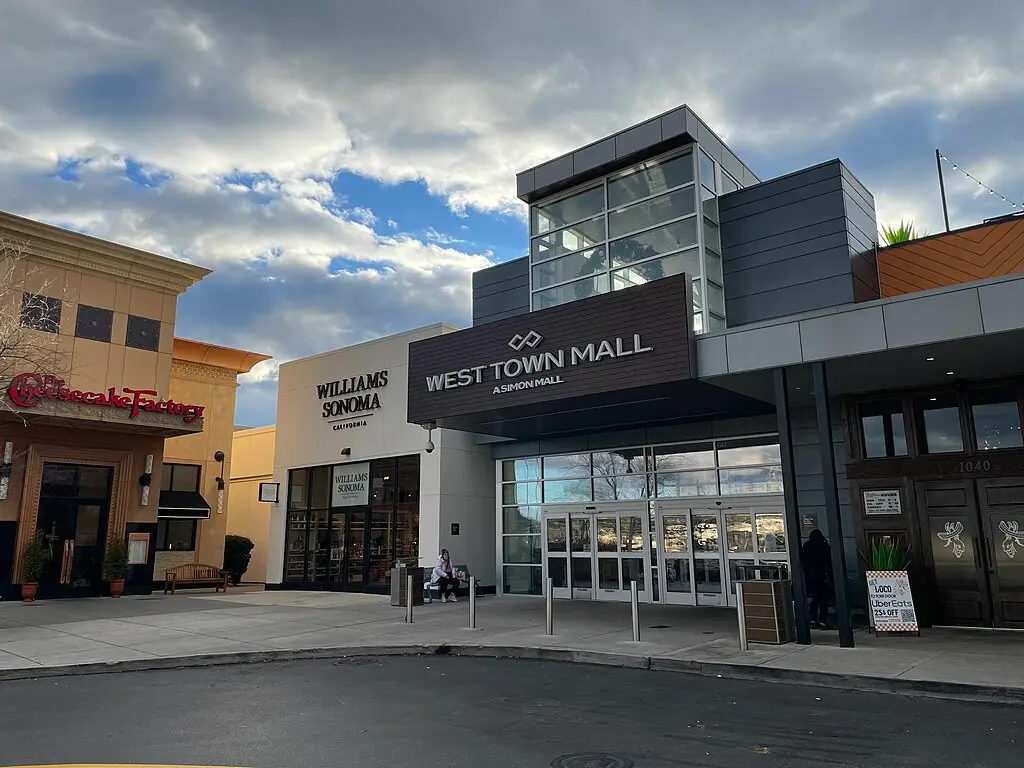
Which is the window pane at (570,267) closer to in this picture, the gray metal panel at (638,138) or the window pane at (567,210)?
the window pane at (567,210)

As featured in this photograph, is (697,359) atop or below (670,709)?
atop

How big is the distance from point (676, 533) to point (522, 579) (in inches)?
194

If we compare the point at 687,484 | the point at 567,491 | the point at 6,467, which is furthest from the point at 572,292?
the point at 6,467

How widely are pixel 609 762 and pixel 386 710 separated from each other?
9.16 ft

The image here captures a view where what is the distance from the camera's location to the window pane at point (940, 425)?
1318cm

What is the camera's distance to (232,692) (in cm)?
867

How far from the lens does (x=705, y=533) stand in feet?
55.0

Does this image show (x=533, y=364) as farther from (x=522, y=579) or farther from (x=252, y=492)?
(x=252, y=492)

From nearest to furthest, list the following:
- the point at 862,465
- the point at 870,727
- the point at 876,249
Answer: the point at 870,727 < the point at 862,465 < the point at 876,249

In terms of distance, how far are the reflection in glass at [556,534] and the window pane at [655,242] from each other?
6.71 meters

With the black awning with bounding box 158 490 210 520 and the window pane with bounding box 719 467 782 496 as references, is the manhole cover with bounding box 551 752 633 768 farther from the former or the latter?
the black awning with bounding box 158 490 210 520

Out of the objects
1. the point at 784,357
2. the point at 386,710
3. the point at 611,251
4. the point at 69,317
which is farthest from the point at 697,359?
the point at 69,317

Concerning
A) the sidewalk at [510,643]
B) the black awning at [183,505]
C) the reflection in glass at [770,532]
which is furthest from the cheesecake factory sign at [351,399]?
the reflection in glass at [770,532]

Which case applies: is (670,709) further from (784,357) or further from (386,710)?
(784,357)
